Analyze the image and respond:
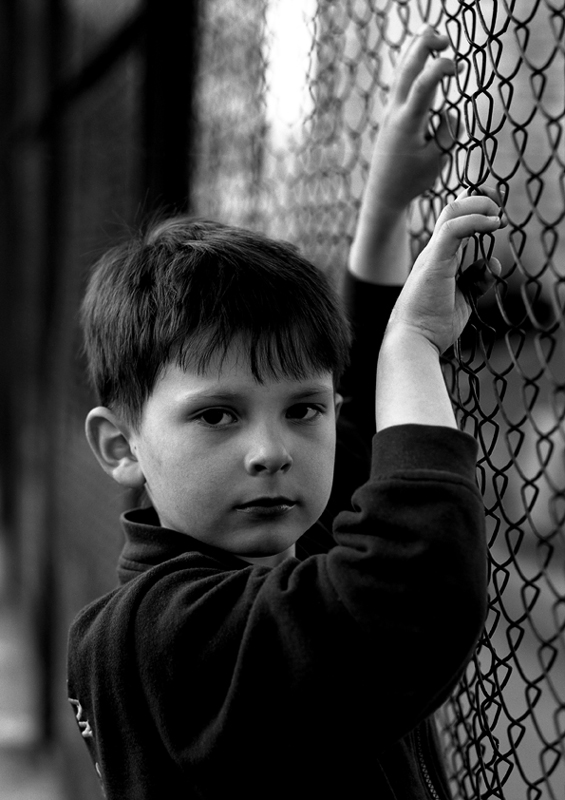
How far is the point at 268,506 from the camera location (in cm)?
104

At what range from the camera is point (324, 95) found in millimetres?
1869

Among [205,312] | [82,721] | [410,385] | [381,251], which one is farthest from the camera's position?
[381,251]

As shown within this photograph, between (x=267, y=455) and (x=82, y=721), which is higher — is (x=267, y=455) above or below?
above

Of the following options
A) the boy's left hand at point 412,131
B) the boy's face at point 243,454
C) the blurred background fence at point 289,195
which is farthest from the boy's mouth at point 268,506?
the boy's left hand at point 412,131

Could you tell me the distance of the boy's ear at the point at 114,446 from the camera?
1.19 metres

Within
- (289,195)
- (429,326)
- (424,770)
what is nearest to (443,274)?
(429,326)

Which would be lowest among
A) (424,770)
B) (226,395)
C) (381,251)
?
(424,770)

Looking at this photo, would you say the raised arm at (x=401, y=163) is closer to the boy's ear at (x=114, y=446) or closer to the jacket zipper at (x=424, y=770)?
the boy's ear at (x=114, y=446)

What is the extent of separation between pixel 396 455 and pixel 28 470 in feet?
15.1

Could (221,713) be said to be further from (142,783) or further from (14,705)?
(14,705)

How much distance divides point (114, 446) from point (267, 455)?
280 mm

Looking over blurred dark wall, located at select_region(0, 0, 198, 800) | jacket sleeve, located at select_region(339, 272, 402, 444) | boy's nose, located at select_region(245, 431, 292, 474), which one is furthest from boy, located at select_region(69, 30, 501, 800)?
blurred dark wall, located at select_region(0, 0, 198, 800)

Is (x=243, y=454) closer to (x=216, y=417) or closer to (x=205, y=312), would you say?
(x=216, y=417)

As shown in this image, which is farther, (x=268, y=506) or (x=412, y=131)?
(x=412, y=131)
